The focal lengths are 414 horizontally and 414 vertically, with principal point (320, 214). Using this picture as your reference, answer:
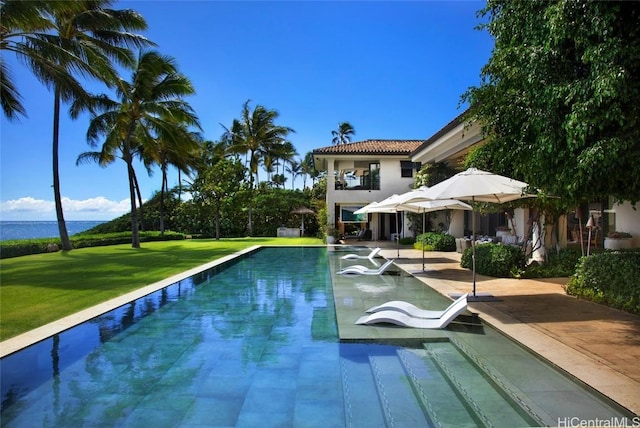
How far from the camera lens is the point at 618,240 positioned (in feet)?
34.0

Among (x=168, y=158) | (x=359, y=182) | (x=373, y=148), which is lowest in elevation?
(x=359, y=182)

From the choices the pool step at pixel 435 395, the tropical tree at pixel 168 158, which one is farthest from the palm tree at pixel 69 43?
the pool step at pixel 435 395

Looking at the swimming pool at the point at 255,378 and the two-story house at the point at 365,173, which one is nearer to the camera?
the swimming pool at the point at 255,378

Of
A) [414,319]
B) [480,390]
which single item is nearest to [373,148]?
[414,319]

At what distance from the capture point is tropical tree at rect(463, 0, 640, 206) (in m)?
4.43

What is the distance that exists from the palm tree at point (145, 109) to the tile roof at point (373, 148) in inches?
381

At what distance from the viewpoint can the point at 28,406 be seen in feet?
14.5

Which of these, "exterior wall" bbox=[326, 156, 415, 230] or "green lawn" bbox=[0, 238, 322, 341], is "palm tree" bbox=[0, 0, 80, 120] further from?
"exterior wall" bbox=[326, 156, 415, 230]

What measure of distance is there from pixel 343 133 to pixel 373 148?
42316 mm

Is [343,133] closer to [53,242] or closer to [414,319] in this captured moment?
[53,242]

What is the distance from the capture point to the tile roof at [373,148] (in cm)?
2769

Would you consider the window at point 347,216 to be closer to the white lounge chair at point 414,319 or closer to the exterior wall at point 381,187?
the exterior wall at point 381,187

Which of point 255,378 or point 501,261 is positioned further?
point 501,261

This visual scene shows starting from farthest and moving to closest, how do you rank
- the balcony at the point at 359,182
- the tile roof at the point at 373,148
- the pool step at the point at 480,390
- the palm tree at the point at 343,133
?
the palm tree at the point at 343,133 < the balcony at the point at 359,182 < the tile roof at the point at 373,148 < the pool step at the point at 480,390
